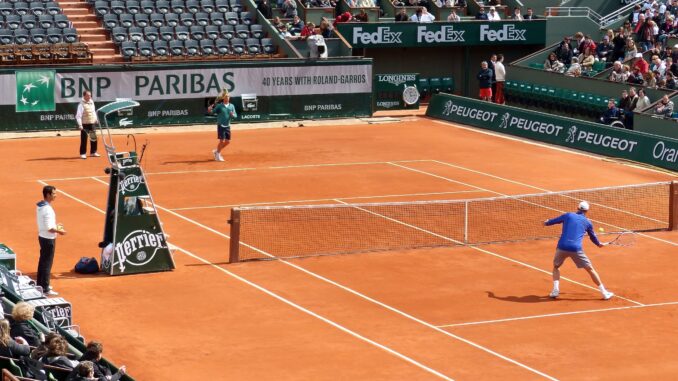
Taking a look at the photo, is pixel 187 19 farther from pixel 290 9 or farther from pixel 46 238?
pixel 46 238

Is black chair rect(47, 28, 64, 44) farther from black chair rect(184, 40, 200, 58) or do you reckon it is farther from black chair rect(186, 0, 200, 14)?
black chair rect(186, 0, 200, 14)

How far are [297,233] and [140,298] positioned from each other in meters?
6.03

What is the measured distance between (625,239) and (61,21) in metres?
25.5

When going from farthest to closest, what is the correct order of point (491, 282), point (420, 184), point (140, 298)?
1. point (420, 184)
2. point (491, 282)
3. point (140, 298)

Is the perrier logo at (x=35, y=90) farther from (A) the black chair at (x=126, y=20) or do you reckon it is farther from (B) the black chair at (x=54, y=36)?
(A) the black chair at (x=126, y=20)

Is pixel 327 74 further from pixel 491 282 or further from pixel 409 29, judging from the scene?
pixel 491 282

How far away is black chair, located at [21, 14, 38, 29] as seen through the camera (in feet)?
151

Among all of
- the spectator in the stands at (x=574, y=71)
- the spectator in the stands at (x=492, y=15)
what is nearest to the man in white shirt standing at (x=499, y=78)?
the spectator in the stands at (x=492, y=15)

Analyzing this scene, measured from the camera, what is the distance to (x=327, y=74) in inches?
1881

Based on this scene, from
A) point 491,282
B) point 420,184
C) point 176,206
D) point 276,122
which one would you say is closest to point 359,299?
point 491,282

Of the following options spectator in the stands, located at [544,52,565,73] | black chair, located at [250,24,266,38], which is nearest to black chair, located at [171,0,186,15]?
black chair, located at [250,24,266,38]

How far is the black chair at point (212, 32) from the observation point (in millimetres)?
48438

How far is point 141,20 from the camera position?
48.1 metres

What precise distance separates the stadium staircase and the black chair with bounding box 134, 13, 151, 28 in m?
1.31
